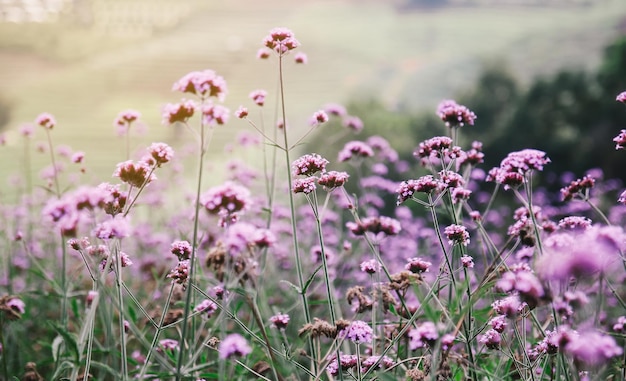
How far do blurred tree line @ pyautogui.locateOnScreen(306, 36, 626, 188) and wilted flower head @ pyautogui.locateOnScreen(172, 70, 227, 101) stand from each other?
10692mm

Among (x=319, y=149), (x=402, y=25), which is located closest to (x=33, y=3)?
(x=319, y=149)

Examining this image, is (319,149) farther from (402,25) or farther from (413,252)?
(413,252)

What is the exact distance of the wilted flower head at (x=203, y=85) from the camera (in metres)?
1.89

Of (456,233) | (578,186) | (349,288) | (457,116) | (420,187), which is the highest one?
(457,116)

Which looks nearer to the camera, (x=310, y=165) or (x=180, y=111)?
(x=180, y=111)

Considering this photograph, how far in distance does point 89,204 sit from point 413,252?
165 inches

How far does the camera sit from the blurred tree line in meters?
12.8

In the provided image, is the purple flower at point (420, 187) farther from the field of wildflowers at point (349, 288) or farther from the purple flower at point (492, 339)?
the purple flower at point (492, 339)

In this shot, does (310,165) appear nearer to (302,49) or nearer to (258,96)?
(258,96)

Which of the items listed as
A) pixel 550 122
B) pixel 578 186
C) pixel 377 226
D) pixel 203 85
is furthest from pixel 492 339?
pixel 550 122

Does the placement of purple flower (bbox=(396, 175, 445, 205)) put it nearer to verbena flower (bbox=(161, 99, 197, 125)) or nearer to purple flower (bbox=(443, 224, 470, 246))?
purple flower (bbox=(443, 224, 470, 246))

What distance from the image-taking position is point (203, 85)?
1.89 m

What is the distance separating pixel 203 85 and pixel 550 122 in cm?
1324

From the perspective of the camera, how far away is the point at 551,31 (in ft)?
52.1
